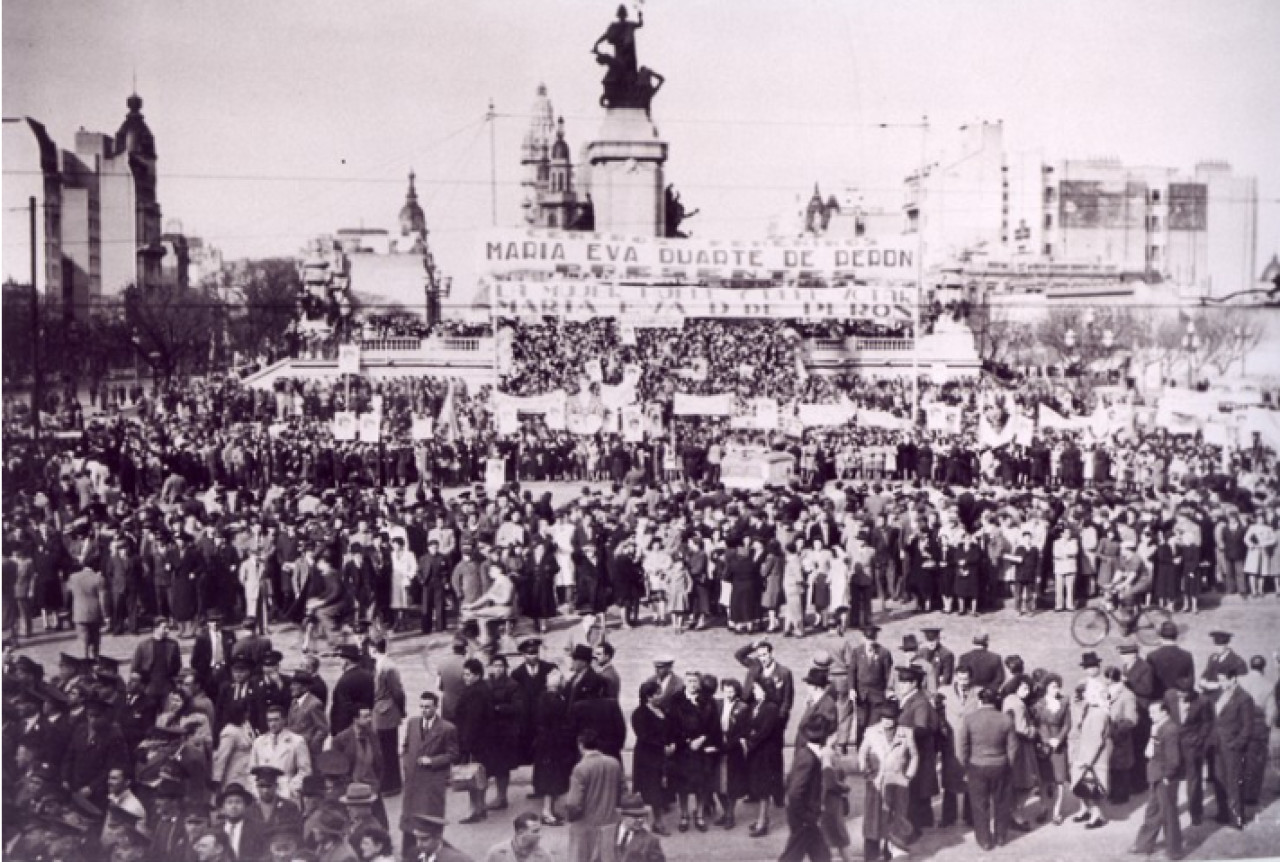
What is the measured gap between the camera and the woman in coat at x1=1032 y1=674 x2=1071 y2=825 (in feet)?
24.0

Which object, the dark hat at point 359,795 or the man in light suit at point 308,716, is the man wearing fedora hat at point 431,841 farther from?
the man in light suit at point 308,716

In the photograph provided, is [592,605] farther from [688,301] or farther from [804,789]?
[804,789]

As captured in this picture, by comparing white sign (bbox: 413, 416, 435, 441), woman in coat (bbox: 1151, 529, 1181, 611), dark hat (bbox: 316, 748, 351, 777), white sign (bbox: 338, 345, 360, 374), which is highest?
white sign (bbox: 338, 345, 360, 374)

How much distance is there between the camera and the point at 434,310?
8711 millimetres

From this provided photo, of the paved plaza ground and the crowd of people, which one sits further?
the paved plaza ground

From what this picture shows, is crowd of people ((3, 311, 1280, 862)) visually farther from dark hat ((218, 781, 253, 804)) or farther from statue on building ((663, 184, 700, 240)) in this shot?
statue on building ((663, 184, 700, 240))

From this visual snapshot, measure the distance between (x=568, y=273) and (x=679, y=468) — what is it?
1.45 m

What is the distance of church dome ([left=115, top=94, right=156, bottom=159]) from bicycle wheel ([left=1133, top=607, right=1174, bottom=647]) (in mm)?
6749

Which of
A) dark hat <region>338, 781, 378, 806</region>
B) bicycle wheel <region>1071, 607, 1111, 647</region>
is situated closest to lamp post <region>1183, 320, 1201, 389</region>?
bicycle wheel <region>1071, 607, 1111, 647</region>

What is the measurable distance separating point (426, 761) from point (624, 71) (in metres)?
4.33

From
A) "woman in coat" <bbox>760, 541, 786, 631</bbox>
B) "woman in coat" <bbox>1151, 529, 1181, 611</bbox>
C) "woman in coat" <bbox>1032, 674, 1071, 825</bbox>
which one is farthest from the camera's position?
"woman in coat" <bbox>1151, 529, 1181, 611</bbox>

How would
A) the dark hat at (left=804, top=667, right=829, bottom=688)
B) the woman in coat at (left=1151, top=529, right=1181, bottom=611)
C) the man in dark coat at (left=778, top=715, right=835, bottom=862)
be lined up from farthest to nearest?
the woman in coat at (left=1151, top=529, right=1181, bottom=611) < the dark hat at (left=804, top=667, right=829, bottom=688) < the man in dark coat at (left=778, top=715, right=835, bottom=862)

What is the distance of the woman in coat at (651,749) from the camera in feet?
22.8

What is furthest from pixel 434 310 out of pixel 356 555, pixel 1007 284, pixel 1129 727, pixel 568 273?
pixel 1129 727
